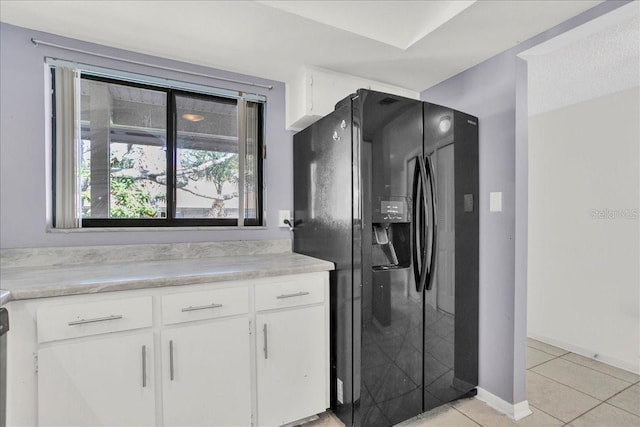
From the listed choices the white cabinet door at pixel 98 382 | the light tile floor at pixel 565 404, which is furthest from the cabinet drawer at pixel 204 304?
the light tile floor at pixel 565 404

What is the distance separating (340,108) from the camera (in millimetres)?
1767

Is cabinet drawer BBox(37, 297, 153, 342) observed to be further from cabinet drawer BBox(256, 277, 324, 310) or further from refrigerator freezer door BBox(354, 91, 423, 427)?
refrigerator freezer door BBox(354, 91, 423, 427)

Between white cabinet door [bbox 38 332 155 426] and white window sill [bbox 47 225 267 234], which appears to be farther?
white window sill [bbox 47 225 267 234]

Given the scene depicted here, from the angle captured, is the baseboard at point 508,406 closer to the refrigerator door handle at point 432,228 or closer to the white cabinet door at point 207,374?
the refrigerator door handle at point 432,228

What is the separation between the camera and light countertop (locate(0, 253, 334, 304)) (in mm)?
1253

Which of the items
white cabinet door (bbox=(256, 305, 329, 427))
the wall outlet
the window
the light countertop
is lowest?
white cabinet door (bbox=(256, 305, 329, 427))

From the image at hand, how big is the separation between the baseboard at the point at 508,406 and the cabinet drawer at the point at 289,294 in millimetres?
1265

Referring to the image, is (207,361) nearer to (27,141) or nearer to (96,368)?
(96,368)

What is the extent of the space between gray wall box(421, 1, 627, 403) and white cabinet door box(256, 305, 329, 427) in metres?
1.09

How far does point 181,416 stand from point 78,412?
41cm

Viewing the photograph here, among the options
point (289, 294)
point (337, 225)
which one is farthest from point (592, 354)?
point (289, 294)

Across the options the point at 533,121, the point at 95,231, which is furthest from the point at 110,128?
the point at 533,121

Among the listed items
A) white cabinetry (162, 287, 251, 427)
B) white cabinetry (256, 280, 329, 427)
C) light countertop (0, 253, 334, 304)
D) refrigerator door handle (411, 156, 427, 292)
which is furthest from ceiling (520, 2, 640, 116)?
white cabinetry (162, 287, 251, 427)

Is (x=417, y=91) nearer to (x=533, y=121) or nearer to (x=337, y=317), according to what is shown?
(x=533, y=121)
